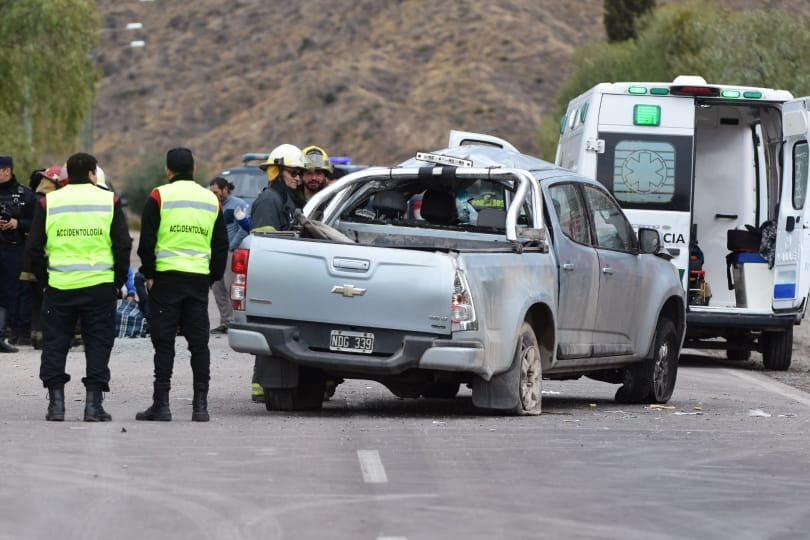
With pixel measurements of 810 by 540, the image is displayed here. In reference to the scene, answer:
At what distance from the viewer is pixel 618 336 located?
1370cm

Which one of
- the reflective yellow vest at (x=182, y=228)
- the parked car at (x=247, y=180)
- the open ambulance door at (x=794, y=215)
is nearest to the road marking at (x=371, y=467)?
the reflective yellow vest at (x=182, y=228)

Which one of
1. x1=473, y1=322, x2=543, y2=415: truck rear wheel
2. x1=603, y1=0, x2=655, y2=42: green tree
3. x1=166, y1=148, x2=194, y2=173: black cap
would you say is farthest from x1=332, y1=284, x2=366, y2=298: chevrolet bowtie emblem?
x1=603, y1=0, x2=655, y2=42: green tree

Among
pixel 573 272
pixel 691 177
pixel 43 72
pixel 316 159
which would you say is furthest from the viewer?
pixel 43 72

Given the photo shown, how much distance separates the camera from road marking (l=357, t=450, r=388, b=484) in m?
8.90

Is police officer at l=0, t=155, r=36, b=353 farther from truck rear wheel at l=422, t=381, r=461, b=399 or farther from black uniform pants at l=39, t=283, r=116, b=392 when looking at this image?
black uniform pants at l=39, t=283, r=116, b=392

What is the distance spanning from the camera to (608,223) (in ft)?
45.5

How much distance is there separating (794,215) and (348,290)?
26.8 feet

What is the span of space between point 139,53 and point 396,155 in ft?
84.5

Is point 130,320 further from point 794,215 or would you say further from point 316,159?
point 794,215

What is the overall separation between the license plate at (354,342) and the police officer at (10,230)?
282 inches

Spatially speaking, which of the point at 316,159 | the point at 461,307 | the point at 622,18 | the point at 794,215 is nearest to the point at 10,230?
the point at 316,159

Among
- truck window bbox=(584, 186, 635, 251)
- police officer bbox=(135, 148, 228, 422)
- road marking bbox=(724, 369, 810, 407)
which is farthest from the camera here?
road marking bbox=(724, 369, 810, 407)

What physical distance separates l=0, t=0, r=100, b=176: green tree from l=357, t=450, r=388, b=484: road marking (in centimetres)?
3143

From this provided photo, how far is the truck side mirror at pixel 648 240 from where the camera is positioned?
553 inches
